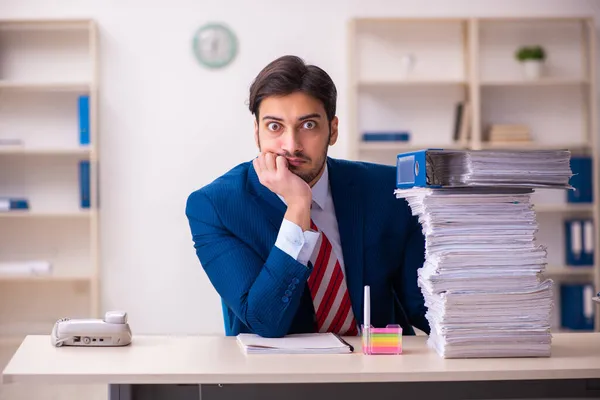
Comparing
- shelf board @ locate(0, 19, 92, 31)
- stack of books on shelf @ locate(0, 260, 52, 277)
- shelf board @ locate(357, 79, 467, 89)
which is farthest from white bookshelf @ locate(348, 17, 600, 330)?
stack of books on shelf @ locate(0, 260, 52, 277)

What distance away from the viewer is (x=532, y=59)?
522 centimetres

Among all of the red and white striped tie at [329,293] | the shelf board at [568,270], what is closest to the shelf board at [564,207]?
the shelf board at [568,270]

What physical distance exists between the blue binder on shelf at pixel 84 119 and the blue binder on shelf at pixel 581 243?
3012 mm

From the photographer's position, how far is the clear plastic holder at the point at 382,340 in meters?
1.77

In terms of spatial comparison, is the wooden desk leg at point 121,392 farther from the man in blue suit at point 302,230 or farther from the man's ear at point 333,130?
the man's ear at point 333,130

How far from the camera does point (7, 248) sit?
5.29 metres

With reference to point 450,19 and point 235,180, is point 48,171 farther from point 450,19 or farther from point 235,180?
point 235,180

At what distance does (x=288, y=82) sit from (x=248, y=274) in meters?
0.49

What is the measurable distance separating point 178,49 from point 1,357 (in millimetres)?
2135

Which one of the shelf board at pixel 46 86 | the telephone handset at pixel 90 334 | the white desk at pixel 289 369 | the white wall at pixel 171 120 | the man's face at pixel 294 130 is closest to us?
the white desk at pixel 289 369

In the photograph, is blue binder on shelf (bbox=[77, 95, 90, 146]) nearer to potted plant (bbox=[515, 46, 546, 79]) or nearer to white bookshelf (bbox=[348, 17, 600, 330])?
white bookshelf (bbox=[348, 17, 600, 330])

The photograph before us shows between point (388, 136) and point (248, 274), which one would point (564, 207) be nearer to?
point (388, 136)

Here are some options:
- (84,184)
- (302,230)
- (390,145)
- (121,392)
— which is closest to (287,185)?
(302,230)

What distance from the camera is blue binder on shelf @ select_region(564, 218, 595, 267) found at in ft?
17.0
